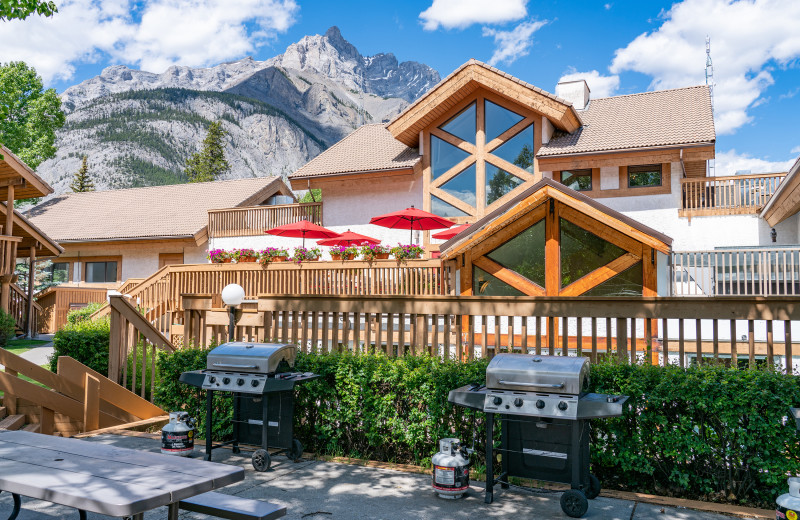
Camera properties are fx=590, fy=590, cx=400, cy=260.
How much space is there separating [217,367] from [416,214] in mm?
9848

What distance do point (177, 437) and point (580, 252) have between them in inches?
317

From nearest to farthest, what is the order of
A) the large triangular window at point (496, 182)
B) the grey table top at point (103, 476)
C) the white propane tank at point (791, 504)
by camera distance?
the grey table top at point (103, 476)
the white propane tank at point (791, 504)
the large triangular window at point (496, 182)

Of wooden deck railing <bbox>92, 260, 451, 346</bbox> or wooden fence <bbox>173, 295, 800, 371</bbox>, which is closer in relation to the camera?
wooden fence <bbox>173, 295, 800, 371</bbox>

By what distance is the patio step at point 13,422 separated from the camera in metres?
6.94

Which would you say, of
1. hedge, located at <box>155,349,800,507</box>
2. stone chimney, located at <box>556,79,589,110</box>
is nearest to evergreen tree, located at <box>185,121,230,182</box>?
stone chimney, located at <box>556,79,589,110</box>

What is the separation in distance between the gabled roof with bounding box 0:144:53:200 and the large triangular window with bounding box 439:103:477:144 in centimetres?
1265

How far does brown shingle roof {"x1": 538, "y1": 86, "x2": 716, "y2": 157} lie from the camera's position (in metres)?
16.7

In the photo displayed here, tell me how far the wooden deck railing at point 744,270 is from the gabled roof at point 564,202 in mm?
3985

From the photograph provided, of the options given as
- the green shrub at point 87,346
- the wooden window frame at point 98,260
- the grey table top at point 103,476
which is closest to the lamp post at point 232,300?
the grey table top at point 103,476

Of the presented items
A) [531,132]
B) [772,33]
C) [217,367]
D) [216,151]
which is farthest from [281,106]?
[217,367]

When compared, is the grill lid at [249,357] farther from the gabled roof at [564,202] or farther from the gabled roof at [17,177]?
the gabled roof at [17,177]

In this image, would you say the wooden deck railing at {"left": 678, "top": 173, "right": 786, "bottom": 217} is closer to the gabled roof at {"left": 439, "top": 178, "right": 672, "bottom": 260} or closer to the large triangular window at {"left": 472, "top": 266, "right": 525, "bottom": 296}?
the gabled roof at {"left": 439, "top": 178, "right": 672, "bottom": 260}

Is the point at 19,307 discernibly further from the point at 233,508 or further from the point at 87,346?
the point at 233,508

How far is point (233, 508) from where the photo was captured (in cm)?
320
